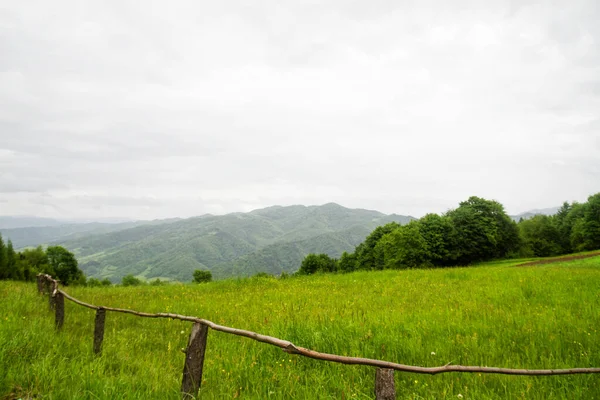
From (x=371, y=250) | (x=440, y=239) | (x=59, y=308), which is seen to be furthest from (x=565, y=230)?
(x=59, y=308)

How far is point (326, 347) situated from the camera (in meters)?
6.08

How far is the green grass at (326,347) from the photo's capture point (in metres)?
4.21

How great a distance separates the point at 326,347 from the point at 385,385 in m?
3.45

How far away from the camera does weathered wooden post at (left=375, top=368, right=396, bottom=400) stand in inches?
112

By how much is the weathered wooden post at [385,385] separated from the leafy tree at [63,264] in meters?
75.1

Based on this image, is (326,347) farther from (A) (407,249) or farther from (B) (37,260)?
(B) (37,260)

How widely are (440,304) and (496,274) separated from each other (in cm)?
886

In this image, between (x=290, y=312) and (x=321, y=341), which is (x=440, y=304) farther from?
(x=321, y=341)

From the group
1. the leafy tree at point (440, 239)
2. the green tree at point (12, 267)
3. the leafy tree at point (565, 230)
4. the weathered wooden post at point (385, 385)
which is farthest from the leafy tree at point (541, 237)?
the green tree at point (12, 267)

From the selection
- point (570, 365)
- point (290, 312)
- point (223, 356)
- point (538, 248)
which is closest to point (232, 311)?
point (290, 312)

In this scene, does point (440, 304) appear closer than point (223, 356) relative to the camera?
No

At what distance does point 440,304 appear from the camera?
33.0 feet

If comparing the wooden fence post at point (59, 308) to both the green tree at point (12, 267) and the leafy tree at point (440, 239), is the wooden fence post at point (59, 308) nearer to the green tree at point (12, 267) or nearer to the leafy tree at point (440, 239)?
the green tree at point (12, 267)

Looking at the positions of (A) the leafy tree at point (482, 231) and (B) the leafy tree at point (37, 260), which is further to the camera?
(A) the leafy tree at point (482, 231)
